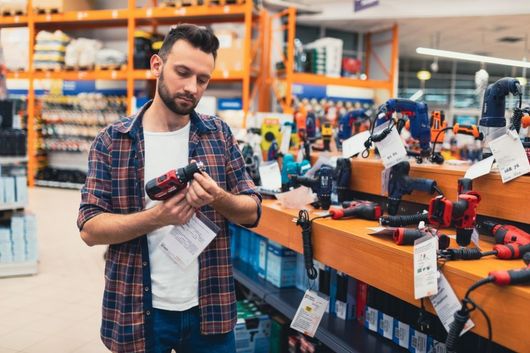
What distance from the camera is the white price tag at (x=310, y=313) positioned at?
6.82ft

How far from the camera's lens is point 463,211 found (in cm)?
160

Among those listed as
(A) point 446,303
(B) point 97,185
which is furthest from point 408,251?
(B) point 97,185

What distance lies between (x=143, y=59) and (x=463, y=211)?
7.54m

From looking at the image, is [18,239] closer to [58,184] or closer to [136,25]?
[58,184]

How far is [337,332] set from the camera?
7.18 feet

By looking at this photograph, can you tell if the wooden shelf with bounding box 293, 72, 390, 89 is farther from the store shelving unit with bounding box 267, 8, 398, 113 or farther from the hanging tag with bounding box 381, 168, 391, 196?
the hanging tag with bounding box 381, 168, 391, 196

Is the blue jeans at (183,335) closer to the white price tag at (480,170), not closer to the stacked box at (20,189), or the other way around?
the white price tag at (480,170)

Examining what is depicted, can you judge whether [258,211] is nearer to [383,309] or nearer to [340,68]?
[383,309]

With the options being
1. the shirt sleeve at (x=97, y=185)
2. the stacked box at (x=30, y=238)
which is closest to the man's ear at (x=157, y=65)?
the shirt sleeve at (x=97, y=185)

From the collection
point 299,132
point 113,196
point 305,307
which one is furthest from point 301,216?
point 299,132

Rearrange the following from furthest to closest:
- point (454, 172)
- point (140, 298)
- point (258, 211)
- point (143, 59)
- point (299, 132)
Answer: point (143, 59)
point (299, 132)
point (454, 172)
point (258, 211)
point (140, 298)

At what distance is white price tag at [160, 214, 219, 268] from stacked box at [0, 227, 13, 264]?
11.1 ft

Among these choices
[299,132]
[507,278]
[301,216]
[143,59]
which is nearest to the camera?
[507,278]

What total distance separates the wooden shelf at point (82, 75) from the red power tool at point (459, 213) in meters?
7.60
